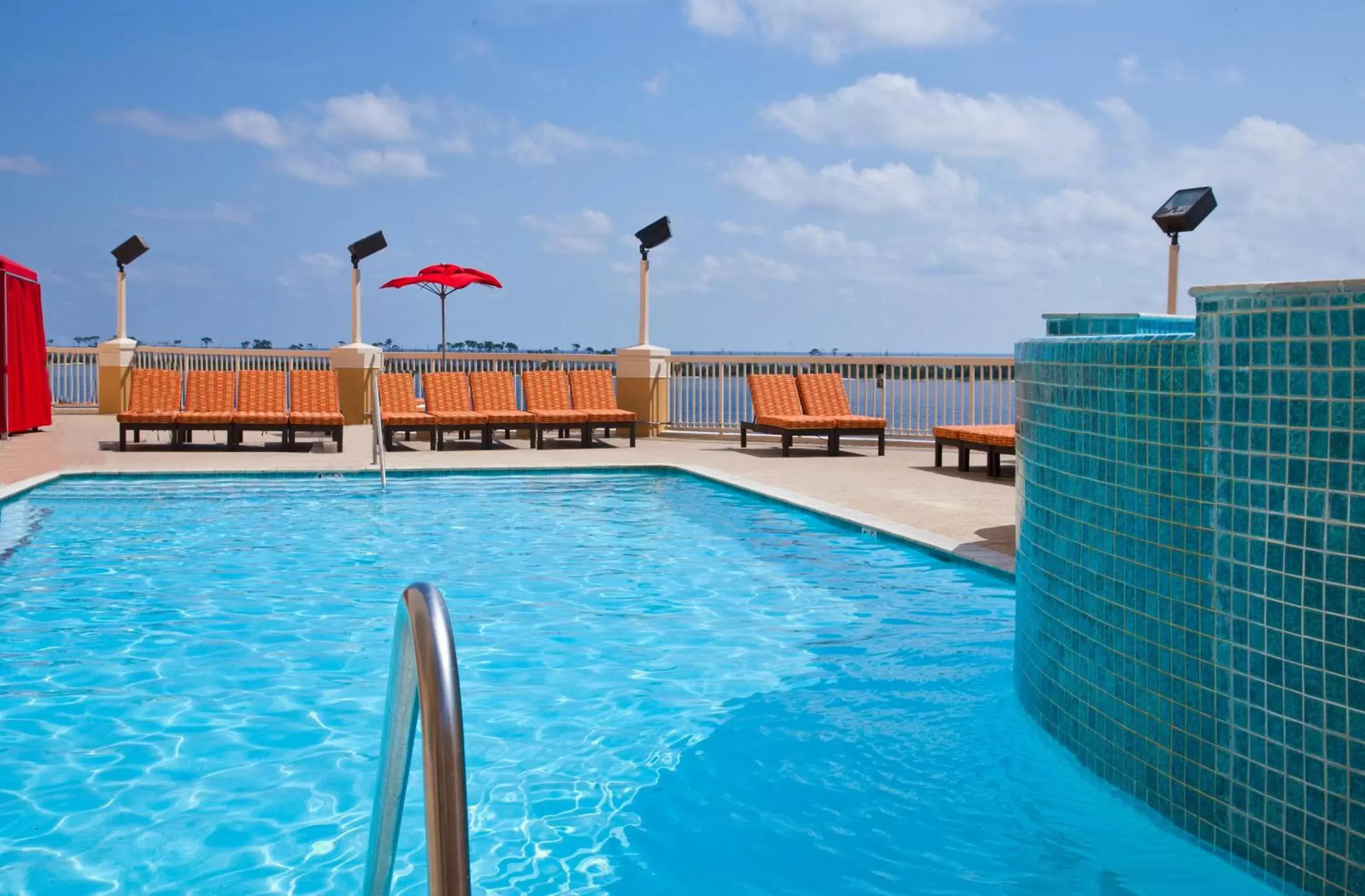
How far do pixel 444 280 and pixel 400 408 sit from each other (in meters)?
3.18

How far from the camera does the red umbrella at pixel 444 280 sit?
16.7m

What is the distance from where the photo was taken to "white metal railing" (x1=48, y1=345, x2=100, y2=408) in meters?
19.6

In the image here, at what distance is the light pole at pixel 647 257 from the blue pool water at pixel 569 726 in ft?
26.7

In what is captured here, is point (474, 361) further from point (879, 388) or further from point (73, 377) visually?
point (73, 377)

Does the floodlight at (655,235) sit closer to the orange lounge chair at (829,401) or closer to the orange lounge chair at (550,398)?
the orange lounge chair at (550,398)

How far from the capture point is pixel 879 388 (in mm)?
14289

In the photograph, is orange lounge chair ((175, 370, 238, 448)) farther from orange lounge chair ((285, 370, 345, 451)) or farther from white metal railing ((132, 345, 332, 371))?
white metal railing ((132, 345, 332, 371))

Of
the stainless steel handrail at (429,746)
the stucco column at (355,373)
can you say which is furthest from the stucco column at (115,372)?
the stainless steel handrail at (429,746)

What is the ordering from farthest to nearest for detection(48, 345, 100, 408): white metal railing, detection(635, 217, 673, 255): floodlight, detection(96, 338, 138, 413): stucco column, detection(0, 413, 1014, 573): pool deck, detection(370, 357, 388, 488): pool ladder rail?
detection(48, 345, 100, 408): white metal railing, detection(96, 338, 138, 413): stucco column, detection(635, 217, 673, 255): floodlight, detection(370, 357, 388, 488): pool ladder rail, detection(0, 413, 1014, 573): pool deck

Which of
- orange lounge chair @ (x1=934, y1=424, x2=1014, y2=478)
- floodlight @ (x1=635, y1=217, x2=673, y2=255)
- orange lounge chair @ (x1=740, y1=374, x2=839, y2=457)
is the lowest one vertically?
orange lounge chair @ (x1=934, y1=424, x2=1014, y2=478)

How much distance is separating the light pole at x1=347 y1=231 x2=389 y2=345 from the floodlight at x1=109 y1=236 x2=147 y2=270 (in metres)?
3.93

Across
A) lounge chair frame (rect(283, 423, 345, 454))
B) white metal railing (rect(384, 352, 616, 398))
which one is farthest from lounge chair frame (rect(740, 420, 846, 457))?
lounge chair frame (rect(283, 423, 345, 454))

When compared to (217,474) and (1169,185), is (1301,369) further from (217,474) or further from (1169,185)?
(1169,185)

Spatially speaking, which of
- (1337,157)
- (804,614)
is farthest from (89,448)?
(1337,157)
